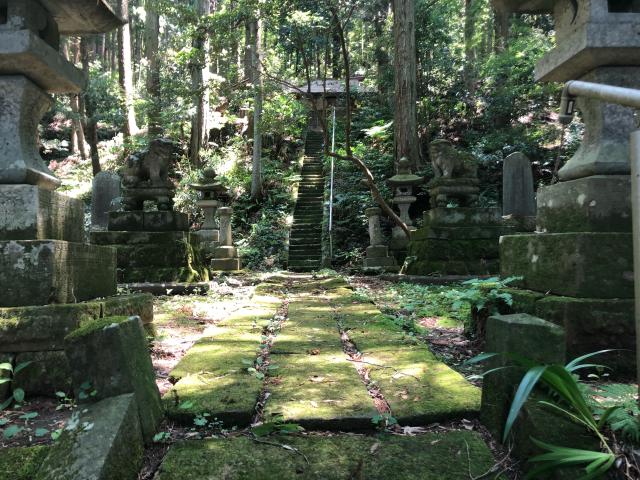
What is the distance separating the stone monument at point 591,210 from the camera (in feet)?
7.93

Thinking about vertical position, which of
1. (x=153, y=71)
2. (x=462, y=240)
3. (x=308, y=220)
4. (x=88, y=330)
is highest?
(x=153, y=71)

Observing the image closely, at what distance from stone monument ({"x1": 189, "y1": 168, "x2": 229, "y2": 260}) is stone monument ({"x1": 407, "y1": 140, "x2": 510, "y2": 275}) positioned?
551 cm

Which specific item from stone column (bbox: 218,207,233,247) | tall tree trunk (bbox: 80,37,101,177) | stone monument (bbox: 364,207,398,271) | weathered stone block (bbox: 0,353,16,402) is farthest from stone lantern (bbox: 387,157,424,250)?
weathered stone block (bbox: 0,353,16,402)

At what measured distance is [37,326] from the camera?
2.30m

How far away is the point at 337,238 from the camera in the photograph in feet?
43.4

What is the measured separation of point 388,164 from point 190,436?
1416cm

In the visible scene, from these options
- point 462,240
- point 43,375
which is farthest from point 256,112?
point 43,375

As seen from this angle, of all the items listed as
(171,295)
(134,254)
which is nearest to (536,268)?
(171,295)

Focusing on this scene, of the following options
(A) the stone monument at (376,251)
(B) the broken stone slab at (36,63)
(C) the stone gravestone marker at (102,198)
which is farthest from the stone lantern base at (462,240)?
(C) the stone gravestone marker at (102,198)

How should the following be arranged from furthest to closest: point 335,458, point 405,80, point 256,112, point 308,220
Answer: point 308,220 < point 256,112 < point 405,80 < point 335,458

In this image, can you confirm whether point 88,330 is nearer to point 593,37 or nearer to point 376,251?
point 593,37

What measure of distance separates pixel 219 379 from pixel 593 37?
2.95 meters

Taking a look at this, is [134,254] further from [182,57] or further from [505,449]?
[505,449]

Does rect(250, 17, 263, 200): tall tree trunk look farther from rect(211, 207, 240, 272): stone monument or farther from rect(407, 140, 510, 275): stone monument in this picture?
rect(407, 140, 510, 275): stone monument
